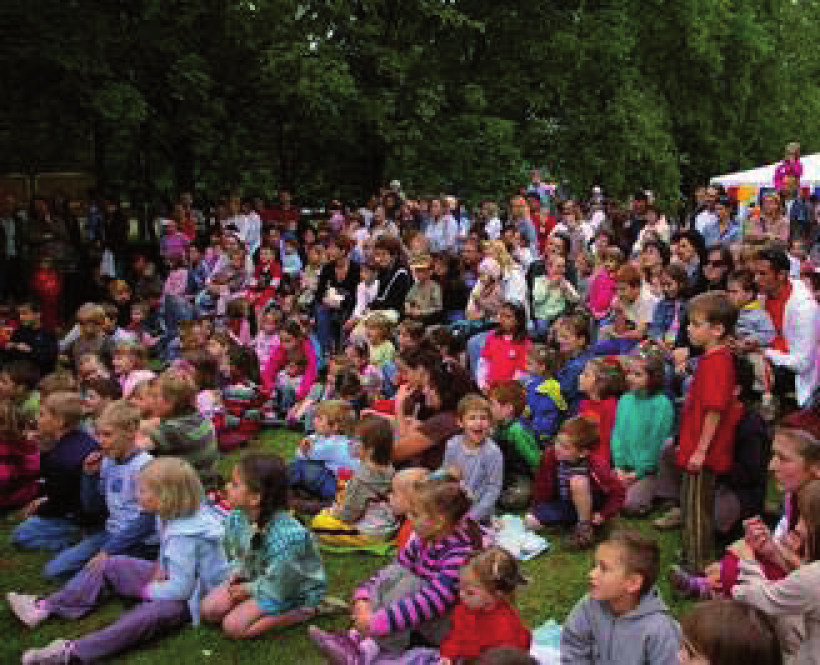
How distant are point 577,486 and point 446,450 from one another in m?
0.83

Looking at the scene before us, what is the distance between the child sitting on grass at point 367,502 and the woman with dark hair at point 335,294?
13.4 ft

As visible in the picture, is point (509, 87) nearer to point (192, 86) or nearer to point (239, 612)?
point (192, 86)

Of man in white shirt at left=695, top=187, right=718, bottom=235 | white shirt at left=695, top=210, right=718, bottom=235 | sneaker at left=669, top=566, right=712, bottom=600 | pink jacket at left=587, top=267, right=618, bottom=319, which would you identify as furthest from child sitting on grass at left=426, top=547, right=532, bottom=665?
white shirt at left=695, top=210, right=718, bottom=235

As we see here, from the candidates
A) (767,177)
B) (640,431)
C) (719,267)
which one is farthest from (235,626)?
(767,177)

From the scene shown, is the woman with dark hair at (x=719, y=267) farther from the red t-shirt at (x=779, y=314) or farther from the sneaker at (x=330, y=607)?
the sneaker at (x=330, y=607)

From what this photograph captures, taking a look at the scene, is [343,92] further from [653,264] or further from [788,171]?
[653,264]

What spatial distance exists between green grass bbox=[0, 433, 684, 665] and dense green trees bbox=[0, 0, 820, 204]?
8643 mm

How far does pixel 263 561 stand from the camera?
465 cm

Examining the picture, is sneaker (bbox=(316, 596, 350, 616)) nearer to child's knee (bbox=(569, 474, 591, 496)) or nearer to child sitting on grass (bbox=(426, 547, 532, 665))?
child sitting on grass (bbox=(426, 547, 532, 665))

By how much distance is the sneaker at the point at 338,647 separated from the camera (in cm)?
421

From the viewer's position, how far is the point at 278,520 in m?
4.59

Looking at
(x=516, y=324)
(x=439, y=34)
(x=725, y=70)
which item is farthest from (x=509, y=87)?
(x=516, y=324)

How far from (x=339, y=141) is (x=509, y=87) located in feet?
10.9

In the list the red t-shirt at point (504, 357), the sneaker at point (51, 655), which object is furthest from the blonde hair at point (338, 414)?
the sneaker at point (51, 655)
